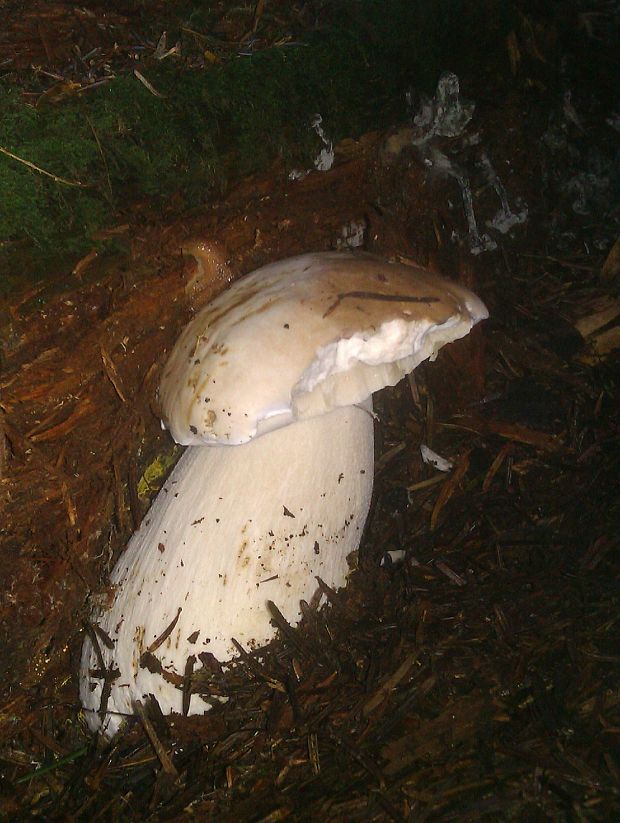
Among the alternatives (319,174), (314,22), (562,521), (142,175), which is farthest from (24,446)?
(562,521)

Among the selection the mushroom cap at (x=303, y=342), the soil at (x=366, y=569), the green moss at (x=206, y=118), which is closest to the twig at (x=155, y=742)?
the soil at (x=366, y=569)

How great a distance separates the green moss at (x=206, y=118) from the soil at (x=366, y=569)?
10cm

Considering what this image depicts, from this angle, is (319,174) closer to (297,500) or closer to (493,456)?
(297,500)

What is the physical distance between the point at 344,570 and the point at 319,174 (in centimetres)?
141

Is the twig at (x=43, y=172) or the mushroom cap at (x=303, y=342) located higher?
the twig at (x=43, y=172)

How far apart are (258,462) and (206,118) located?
3.46 feet

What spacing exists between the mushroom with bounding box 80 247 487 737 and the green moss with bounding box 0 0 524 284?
0.40 m

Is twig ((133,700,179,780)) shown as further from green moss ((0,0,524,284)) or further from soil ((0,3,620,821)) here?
green moss ((0,0,524,284))

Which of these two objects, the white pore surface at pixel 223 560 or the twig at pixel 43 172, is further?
the white pore surface at pixel 223 560

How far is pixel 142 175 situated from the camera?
1.75 m

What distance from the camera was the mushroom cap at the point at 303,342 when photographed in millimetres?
1676

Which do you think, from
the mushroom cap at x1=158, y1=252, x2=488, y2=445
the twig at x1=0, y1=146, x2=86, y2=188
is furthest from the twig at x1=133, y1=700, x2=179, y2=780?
the twig at x1=0, y1=146, x2=86, y2=188

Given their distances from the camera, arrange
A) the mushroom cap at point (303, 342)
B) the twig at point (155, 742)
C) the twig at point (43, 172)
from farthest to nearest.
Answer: the twig at point (155, 742), the mushroom cap at point (303, 342), the twig at point (43, 172)

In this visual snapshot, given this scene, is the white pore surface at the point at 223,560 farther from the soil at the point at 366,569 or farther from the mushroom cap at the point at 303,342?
the mushroom cap at the point at 303,342
